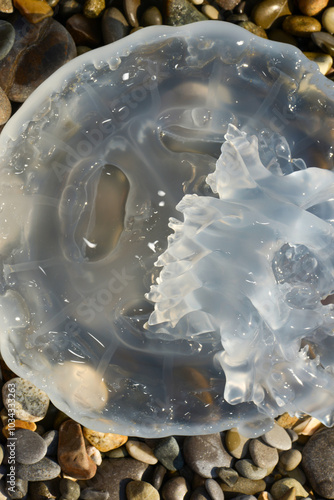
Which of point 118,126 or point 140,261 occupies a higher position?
point 118,126

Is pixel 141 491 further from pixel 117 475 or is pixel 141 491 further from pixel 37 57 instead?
pixel 37 57

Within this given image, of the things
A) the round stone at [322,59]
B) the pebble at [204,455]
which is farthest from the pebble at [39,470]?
the round stone at [322,59]

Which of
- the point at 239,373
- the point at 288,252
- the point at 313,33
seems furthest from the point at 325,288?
the point at 313,33

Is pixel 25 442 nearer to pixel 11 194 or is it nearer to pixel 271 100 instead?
pixel 11 194

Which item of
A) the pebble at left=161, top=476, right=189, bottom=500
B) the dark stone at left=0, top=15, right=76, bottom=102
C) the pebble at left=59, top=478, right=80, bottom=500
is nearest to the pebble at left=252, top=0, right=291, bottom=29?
the dark stone at left=0, top=15, right=76, bottom=102

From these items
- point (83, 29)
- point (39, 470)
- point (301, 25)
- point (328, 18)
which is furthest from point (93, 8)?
point (39, 470)

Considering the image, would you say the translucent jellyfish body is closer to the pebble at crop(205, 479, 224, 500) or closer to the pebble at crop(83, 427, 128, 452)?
the pebble at crop(83, 427, 128, 452)
